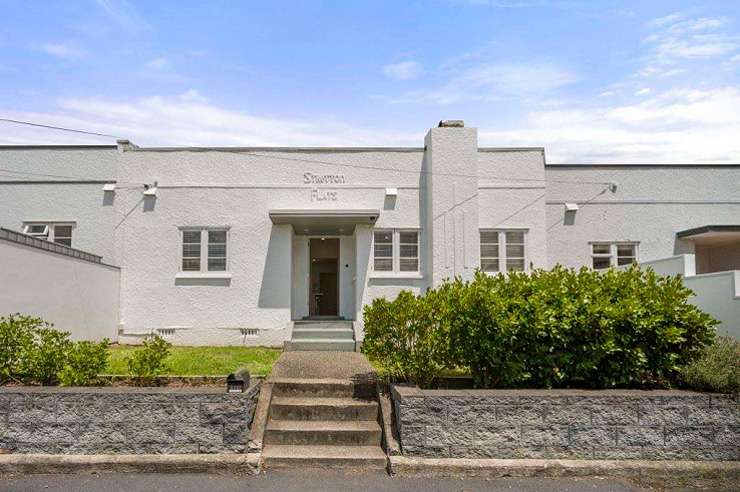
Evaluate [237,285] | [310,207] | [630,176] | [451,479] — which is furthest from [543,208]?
[451,479]

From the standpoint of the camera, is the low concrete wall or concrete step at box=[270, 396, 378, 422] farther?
concrete step at box=[270, 396, 378, 422]

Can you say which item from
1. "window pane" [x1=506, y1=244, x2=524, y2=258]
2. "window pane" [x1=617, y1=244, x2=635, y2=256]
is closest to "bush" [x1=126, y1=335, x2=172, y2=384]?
"window pane" [x1=506, y1=244, x2=524, y2=258]

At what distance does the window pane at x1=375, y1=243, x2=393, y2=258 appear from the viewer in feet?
49.1

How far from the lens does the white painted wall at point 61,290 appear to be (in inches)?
413

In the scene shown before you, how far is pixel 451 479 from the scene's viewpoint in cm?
628

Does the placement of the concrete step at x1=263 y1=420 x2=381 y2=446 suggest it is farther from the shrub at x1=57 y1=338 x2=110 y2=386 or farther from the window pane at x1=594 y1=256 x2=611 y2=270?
the window pane at x1=594 y1=256 x2=611 y2=270

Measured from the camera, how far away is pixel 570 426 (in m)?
6.62

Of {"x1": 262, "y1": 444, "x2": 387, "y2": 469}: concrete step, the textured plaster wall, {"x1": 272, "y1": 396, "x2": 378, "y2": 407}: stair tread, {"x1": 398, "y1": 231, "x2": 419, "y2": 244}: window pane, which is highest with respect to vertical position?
the textured plaster wall

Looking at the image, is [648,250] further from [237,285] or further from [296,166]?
[237,285]

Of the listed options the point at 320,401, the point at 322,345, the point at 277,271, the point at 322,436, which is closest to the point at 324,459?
the point at 322,436

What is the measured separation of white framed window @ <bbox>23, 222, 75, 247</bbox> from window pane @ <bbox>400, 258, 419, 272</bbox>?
8.56 m

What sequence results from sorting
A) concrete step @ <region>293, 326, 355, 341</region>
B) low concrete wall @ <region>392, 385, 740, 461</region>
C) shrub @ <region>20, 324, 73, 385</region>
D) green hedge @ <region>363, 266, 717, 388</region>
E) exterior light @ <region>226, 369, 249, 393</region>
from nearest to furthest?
low concrete wall @ <region>392, 385, 740, 461</region> < exterior light @ <region>226, 369, 249, 393</region> < green hedge @ <region>363, 266, 717, 388</region> < shrub @ <region>20, 324, 73, 385</region> < concrete step @ <region>293, 326, 355, 341</region>

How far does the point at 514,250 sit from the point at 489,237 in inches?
28.8

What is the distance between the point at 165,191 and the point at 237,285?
9.99 ft
